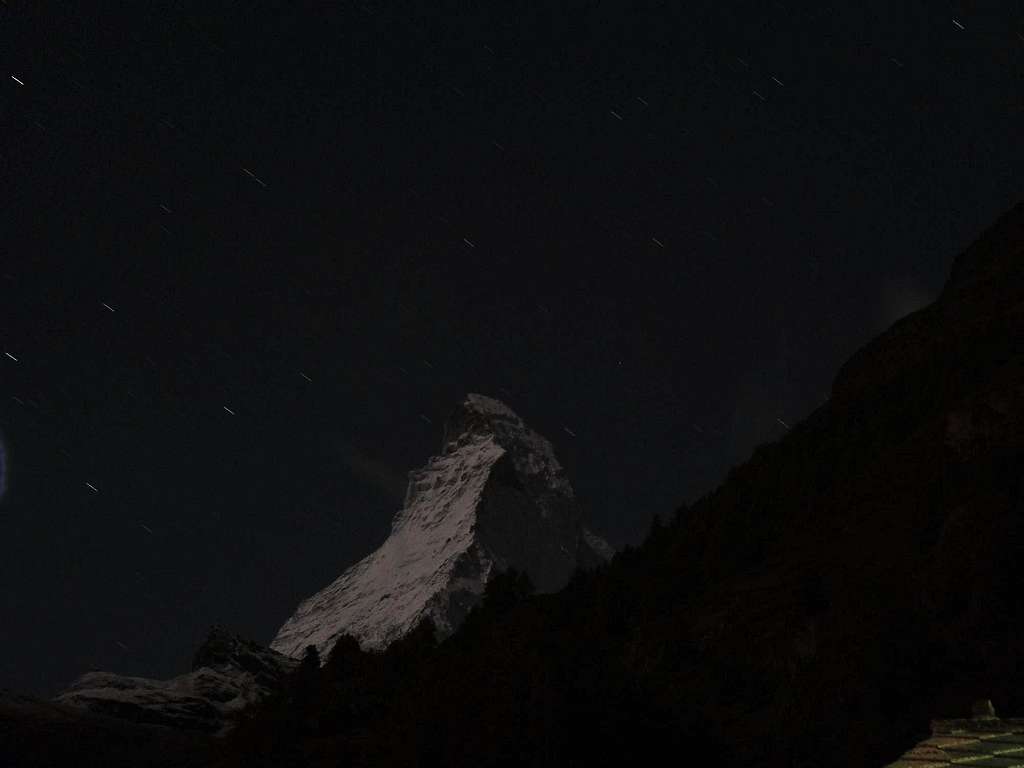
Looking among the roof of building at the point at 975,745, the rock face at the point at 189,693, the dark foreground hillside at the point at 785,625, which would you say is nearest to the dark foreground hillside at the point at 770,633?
the dark foreground hillside at the point at 785,625

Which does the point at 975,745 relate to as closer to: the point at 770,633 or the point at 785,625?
the point at 785,625

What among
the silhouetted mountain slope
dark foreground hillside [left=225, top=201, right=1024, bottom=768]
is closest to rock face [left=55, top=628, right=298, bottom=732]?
dark foreground hillside [left=225, top=201, right=1024, bottom=768]

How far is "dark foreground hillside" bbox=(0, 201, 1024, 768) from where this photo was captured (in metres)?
15.6

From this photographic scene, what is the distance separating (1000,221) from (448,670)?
6486 cm

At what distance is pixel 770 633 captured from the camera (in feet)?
90.3

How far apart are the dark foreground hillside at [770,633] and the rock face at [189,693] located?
20.8ft

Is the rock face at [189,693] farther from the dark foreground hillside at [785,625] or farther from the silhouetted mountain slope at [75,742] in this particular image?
the silhouetted mountain slope at [75,742]

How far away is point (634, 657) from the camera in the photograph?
1284 inches

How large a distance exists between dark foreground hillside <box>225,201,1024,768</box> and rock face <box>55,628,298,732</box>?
23.6 feet

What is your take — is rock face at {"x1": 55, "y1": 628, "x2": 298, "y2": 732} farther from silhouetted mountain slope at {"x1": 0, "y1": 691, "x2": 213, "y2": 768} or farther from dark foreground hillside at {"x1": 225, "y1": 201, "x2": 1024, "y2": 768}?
silhouetted mountain slope at {"x1": 0, "y1": 691, "x2": 213, "y2": 768}

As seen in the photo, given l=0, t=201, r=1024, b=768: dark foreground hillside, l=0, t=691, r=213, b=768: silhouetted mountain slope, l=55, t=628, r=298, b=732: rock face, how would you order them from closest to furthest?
1. l=0, t=201, r=1024, b=768: dark foreground hillside
2. l=0, t=691, r=213, b=768: silhouetted mountain slope
3. l=55, t=628, r=298, b=732: rock face

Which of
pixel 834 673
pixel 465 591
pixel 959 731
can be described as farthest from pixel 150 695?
pixel 465 591

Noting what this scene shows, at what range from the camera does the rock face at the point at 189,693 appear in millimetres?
42812

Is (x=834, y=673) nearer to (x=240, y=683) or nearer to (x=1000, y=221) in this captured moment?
(x=240, y=683)
